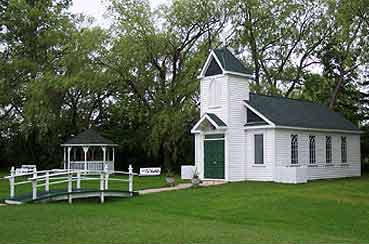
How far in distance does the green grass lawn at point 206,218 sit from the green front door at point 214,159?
166 inches

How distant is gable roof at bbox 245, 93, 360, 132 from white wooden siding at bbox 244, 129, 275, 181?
91cm

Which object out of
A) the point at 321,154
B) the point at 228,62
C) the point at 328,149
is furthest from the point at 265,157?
the point at 328,149

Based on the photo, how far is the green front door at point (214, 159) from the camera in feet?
88.0

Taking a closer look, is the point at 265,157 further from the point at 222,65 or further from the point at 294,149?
the point at 222,65

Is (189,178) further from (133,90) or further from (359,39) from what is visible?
(359,39)

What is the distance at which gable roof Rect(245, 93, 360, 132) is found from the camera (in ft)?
89.7

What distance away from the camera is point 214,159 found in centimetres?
2711

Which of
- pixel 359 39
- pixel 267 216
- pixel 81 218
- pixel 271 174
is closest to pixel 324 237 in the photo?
pixel 267 216

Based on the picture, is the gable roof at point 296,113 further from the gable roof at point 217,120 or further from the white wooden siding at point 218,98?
the gable roof at point 217,120

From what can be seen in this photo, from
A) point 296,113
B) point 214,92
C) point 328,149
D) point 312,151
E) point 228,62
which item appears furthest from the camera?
point 328,149

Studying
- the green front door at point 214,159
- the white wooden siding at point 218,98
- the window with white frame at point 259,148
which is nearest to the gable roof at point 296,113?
the window with white frame at point 259,148

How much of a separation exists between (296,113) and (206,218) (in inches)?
625

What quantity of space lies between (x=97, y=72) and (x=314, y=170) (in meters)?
16.6

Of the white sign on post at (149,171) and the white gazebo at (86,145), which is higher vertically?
the white gazebo at (86,145)
